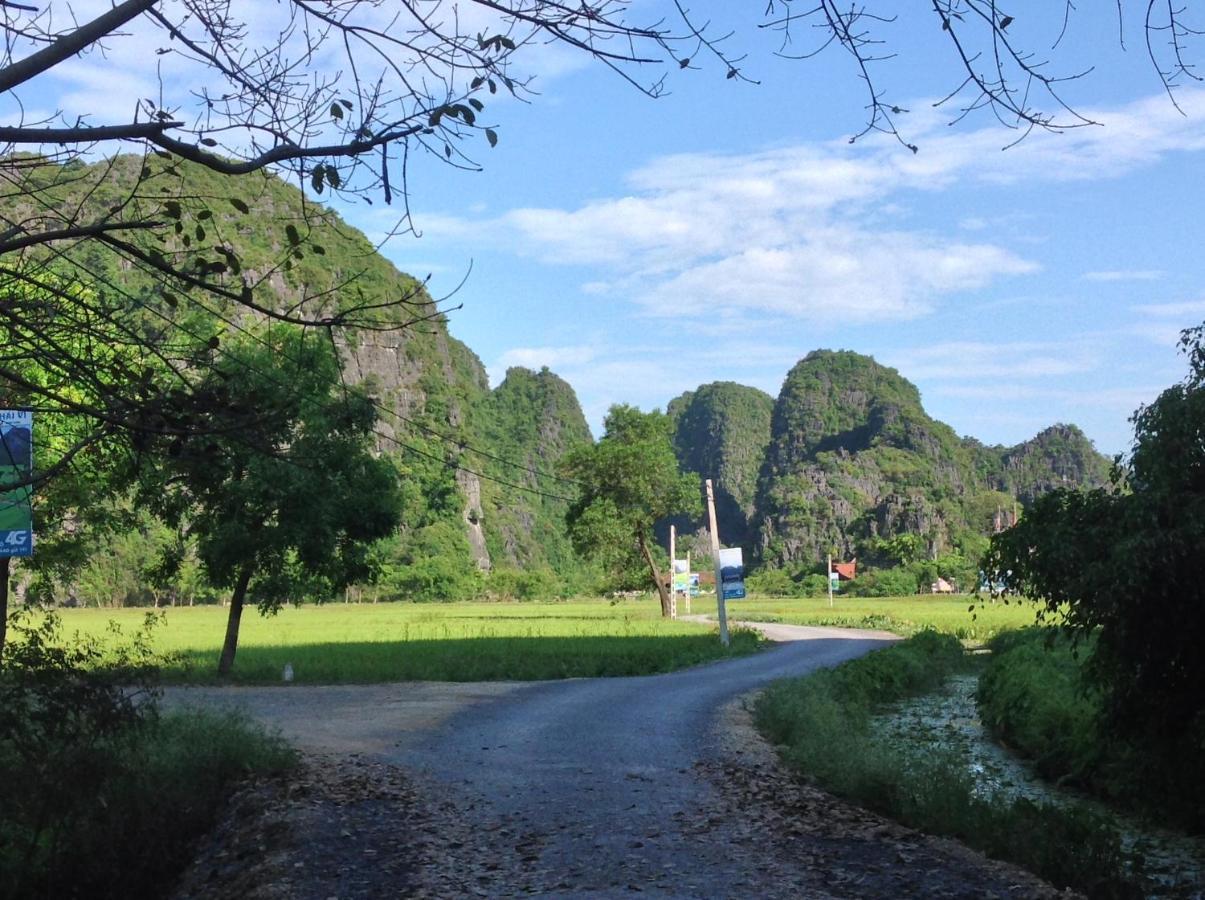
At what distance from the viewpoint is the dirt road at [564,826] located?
7727 mm

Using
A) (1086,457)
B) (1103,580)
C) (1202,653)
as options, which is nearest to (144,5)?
(1103,580)

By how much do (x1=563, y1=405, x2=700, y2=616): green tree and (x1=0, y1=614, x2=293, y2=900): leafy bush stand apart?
49.1 metres

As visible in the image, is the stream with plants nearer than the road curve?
No

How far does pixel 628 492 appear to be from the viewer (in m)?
61.0

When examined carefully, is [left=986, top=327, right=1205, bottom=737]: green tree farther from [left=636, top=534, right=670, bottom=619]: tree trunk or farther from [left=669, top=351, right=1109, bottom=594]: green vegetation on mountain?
[left=669, top=351, right=1109, bottom=594]: green vegetation on mountain

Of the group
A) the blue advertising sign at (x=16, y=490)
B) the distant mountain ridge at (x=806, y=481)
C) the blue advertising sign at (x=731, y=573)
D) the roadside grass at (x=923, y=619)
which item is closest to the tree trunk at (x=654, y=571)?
the roadside grass at (x=923, y=619)

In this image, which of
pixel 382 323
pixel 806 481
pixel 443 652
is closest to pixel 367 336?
pixel 382 323

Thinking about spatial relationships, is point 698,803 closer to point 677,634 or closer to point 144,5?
point 144,5

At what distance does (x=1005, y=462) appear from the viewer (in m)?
198

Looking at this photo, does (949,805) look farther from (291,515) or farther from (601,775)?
(291,515)

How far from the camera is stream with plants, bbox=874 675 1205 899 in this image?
32.6 feet

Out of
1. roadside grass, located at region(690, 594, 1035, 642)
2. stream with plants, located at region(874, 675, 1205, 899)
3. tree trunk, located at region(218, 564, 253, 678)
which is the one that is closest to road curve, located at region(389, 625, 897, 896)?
stream with plants, located at region(874, 675, 1205, 899)

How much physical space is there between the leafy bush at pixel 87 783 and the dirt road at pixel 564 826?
51cm

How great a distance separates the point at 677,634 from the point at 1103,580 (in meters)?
30.5
